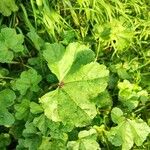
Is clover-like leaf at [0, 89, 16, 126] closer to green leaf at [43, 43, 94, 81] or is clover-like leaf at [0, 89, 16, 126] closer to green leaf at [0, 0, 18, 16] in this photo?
green leaf at [43, 43, 94, 81]

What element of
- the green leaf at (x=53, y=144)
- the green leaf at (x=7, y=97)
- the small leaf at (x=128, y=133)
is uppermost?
the green leaf at (x=7, y=97)

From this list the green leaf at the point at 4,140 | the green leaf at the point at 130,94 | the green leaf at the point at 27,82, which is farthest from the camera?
the green leaf at the point at 130,94

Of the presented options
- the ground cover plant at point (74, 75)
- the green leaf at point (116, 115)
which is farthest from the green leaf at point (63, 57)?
the green leaf at point (116, 115)

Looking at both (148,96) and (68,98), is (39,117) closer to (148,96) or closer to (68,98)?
(68,98)

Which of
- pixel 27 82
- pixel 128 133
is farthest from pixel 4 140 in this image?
pixel 128 133

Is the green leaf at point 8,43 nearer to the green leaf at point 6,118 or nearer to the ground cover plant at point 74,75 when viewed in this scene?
the ground cover plant at point 74,75

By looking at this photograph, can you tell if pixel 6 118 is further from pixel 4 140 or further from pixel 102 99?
pixel 102 99

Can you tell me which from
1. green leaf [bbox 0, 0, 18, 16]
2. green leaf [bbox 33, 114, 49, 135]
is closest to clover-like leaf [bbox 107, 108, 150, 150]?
green leaf [bbox 33, 114, 49, 135]

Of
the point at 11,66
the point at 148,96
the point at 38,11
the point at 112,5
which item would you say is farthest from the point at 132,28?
the point at 11,66
